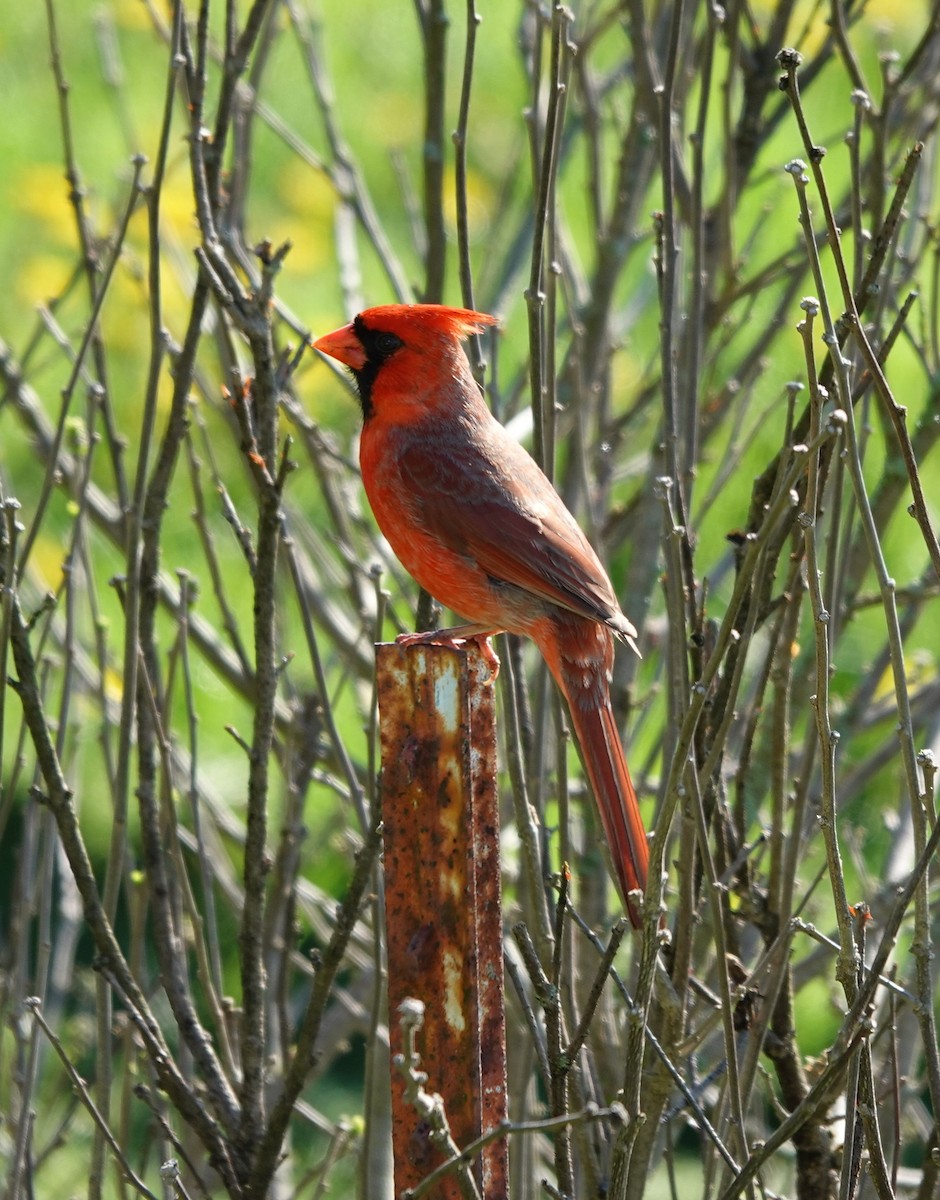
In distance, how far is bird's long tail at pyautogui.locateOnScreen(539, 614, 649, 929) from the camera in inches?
79.2

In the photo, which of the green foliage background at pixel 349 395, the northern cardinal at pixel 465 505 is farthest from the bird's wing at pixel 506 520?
the green foliage background at pixel 349 395

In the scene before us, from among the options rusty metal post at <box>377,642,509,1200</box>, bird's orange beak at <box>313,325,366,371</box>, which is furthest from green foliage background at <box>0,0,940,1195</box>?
rusty metal post at <box>377,642,509,1200</box>

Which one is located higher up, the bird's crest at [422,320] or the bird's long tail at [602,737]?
the bird's crest at [422,320]

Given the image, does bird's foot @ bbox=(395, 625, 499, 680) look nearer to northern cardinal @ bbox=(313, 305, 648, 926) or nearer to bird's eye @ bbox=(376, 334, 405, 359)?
northern cardinal @ bbox=(313, 305, 648, 926)

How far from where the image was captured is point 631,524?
310cm

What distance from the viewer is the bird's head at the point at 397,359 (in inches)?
97.6

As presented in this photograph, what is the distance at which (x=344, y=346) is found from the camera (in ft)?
8.29

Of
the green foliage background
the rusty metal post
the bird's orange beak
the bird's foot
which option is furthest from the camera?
the green foliage background

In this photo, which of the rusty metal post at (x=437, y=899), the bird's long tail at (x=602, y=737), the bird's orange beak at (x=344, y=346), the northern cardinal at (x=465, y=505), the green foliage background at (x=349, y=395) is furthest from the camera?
the green foliage background at (x=349, y=395)

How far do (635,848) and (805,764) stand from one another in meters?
0.23

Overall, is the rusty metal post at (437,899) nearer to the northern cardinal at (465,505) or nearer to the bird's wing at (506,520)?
the northern cardinal at (465,505)

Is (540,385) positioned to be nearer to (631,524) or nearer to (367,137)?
(631,524)

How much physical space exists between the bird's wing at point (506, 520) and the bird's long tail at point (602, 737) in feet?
0.17

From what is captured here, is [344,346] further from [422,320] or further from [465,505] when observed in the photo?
[465,505]
